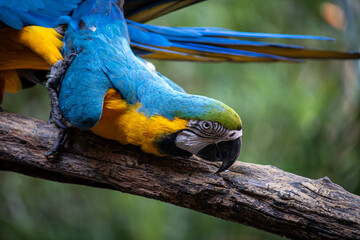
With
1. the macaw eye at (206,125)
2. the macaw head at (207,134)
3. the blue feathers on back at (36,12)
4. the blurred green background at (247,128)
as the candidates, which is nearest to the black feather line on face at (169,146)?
the macaw head at (207,134)

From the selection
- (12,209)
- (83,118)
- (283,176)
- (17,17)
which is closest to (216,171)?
(283,176)

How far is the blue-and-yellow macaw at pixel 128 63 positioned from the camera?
130cm

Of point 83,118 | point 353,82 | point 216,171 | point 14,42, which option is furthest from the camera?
point 353,82

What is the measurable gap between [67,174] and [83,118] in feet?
1.23

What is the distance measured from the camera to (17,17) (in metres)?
1.63

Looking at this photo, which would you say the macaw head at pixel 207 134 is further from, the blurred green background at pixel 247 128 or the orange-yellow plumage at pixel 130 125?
the blurred green background at pixel 247 128

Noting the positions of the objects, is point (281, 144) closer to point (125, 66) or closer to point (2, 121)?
point (125, 66)

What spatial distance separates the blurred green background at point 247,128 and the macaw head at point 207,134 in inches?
41.5

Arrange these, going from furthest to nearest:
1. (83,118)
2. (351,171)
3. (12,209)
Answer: (12,209)
(351,171)
(83,118)

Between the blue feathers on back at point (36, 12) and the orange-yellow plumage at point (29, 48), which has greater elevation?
the blue feathers on back at point (36, 12)

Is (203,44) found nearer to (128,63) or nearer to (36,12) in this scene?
(128,63)

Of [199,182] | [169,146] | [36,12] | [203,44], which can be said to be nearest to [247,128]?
[203,44]

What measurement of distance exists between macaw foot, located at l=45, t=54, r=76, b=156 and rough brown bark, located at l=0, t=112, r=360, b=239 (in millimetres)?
40

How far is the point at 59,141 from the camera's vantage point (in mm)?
1480
